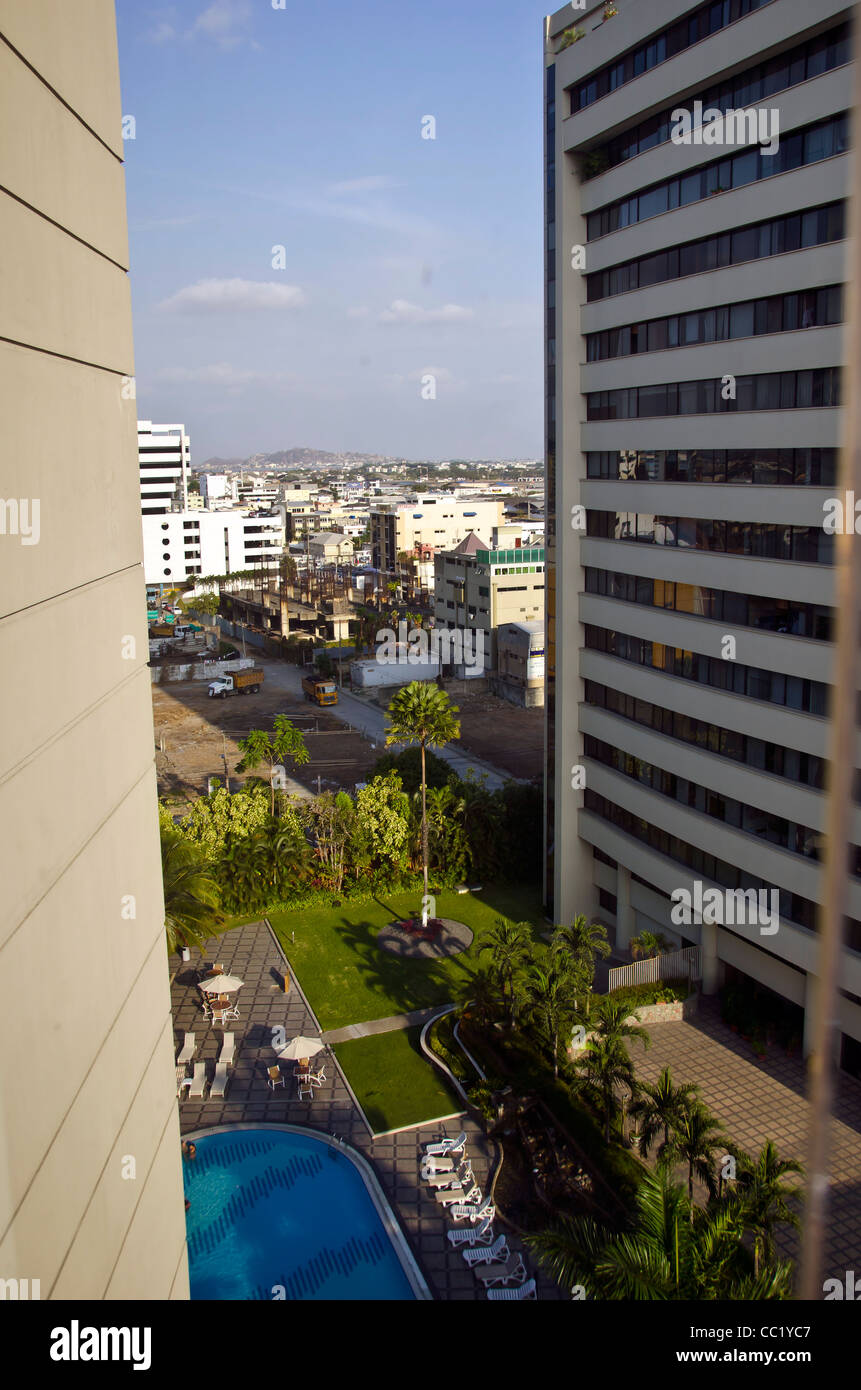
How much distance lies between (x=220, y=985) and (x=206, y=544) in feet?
259

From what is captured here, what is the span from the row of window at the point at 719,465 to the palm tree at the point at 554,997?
376 inches

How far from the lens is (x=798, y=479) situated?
1648cm

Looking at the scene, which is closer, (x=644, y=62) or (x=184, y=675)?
(x=644, y=62)

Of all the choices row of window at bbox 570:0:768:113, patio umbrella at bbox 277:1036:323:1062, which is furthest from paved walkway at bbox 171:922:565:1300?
row of window at bbox 570:0:768:113

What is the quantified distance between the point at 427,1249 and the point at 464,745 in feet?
98.1

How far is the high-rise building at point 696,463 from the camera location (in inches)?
633

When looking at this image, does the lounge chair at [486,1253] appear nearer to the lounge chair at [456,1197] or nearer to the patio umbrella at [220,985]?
the lounge chair at [456,1197]

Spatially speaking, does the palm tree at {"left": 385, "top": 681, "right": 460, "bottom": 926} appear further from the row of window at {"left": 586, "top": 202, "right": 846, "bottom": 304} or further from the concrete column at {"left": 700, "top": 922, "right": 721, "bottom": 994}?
the row of window at {"left": 586, "top": 202, "right": 846, "bottom": 304}

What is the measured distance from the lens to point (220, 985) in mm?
Answer: 20688

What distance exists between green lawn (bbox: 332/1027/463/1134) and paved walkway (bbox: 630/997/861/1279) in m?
3.94
